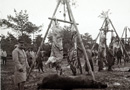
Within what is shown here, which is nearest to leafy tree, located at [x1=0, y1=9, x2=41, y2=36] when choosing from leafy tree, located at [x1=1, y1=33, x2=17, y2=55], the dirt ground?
leafy tree, located at [x1=1, y1=33, x2=17, y2=55]

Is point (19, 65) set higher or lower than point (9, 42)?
lower

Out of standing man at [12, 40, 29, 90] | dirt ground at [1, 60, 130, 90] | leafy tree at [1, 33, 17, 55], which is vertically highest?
leafy tree at [1, 33, 17, 55]

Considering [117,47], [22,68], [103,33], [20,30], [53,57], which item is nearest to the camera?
[22,68]

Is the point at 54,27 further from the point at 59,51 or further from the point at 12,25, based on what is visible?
the point at 12,25

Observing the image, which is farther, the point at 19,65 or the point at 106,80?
the point at 106,80

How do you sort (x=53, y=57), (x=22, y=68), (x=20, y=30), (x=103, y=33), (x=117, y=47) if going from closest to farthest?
(x=22, y=68) < (x=53, y=57) < (x=103, y=33) < (x=117, y=47) < (x=20, y=30)

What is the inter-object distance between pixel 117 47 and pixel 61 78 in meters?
12.6

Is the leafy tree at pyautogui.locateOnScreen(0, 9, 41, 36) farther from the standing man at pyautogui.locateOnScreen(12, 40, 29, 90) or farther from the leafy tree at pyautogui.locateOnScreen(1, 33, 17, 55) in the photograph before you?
the standing man at pyautogui.locateOnScreen(12, 40, 29, 90)

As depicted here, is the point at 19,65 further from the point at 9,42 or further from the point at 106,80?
the point at 9,42

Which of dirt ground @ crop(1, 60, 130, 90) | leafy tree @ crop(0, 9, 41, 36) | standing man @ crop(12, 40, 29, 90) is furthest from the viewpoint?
leafy tree @ crop(0, 9, 41, 36)

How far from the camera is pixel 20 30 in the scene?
91.6 ft

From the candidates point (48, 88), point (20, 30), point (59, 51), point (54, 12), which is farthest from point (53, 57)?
point (20, 30)

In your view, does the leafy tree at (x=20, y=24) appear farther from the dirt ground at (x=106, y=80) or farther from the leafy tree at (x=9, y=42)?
the dirt ground at (x=106, y=80)

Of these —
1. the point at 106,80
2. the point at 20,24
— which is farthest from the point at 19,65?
the point at 20,24
